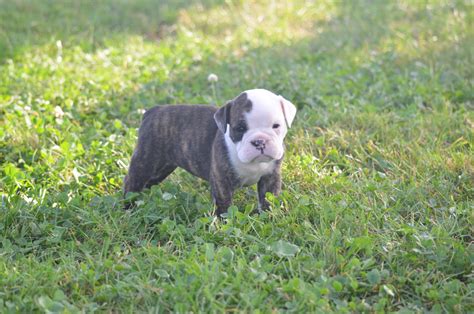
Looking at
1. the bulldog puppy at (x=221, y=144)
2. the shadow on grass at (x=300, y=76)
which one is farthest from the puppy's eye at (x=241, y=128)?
the shadow on grass at (x=300, y=76)

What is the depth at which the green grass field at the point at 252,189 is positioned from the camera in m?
3.27

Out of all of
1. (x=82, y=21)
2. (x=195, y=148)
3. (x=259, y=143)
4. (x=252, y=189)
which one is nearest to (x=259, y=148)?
(x=259, y=143)

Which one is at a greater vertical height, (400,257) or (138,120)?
(400,257)

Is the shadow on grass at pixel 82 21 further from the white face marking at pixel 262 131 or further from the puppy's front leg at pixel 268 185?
the white face marking at pixel 262 131

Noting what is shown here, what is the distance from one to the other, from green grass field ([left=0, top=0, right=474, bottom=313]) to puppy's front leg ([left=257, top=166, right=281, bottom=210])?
9cm

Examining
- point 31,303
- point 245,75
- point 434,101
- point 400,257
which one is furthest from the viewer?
point 245,75

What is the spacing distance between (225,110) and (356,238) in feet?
3.48

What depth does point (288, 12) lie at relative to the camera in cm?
977

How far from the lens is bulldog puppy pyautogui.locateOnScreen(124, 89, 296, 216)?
12.2 ft

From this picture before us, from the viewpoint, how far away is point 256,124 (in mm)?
3721

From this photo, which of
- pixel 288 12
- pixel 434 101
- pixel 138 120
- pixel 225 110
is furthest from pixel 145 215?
pixel 288 12

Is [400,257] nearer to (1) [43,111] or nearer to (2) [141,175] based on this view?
(2) [141,175]

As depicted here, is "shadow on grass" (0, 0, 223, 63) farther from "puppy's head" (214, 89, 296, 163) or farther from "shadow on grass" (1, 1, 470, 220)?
"puppy's head" (214, 89, 296, 163)

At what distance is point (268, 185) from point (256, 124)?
532 mm
